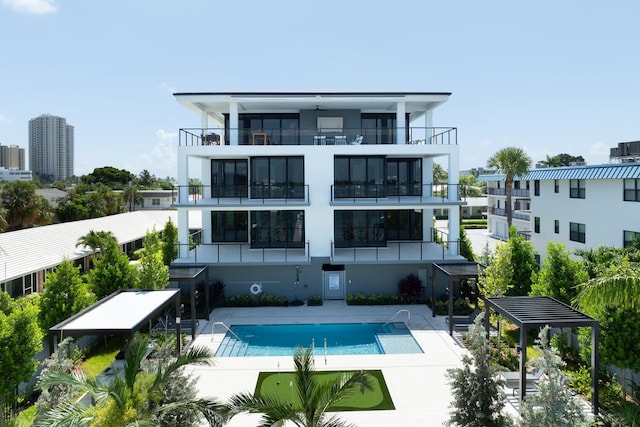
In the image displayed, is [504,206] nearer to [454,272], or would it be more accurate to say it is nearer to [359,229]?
[359,229]

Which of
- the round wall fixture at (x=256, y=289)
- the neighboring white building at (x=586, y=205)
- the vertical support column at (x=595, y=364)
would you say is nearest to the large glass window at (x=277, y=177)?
the round wall fixture at (x=256, y=289)

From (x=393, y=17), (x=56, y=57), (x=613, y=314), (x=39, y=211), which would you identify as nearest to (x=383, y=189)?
(x=393, y=17)

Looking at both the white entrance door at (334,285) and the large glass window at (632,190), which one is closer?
the large glass window at (632,190)

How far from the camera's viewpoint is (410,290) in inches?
911

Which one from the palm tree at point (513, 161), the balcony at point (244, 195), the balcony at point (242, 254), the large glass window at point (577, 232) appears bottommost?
the balcony at point (242, 254)

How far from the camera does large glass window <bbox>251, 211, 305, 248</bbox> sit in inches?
961

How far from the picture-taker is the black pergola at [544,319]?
39.9 feet

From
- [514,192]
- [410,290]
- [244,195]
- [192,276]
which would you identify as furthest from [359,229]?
[514,192]

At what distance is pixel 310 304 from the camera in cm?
2289

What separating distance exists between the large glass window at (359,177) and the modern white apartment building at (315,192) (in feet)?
0.18

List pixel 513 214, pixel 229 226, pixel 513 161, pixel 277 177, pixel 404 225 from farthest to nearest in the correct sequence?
1. pixel 513 214
2. pixel 513 161
3. pixel 404 225
4. pixel 229 226
5. pixel 277 177

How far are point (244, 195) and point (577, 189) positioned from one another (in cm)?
2062

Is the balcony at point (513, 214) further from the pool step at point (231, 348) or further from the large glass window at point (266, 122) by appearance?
the pool step at point (231, 348)

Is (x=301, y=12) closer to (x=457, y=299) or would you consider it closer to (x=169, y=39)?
(x=169, y=39)
